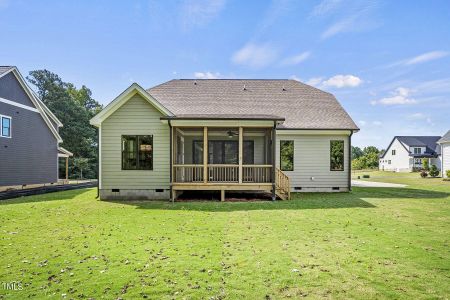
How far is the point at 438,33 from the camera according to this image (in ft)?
50.0

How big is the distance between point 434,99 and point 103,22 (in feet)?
109

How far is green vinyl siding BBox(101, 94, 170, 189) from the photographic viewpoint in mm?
13492

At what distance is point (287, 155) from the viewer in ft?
53.3

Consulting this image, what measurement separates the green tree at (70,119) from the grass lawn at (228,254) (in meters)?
36.1

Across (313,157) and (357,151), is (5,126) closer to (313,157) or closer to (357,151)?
(313,157)

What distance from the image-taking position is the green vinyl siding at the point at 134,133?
13492 mm

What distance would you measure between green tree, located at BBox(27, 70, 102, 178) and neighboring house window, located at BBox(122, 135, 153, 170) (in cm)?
3142

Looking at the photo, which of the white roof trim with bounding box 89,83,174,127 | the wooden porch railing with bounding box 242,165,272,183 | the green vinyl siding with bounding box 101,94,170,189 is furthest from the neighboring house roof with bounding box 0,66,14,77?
the wooden porch railing with bounding box 242,165,272,183

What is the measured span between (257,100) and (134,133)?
27.5ft

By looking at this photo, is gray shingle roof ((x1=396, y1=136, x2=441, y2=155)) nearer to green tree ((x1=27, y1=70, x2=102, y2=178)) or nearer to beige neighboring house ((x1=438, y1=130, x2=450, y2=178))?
beige neighboring house ((x1=438, y1=130, x2=450, y2=178))

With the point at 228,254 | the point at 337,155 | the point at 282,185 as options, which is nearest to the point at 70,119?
the point at 282,185

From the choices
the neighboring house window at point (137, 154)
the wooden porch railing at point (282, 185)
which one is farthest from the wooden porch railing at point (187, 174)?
the wooden porch railing at point (282, 185)

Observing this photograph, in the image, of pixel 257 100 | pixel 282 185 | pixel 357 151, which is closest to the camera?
pixel 282 185

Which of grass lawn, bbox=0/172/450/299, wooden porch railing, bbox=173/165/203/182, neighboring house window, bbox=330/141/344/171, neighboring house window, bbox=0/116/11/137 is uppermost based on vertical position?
neighboring house window, bbox=0/116/11/137
